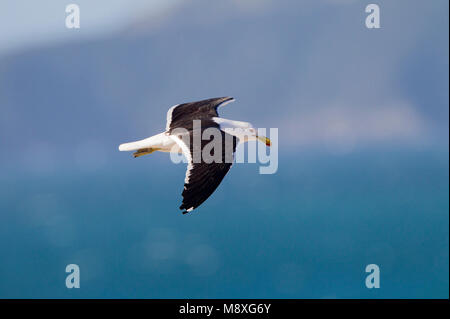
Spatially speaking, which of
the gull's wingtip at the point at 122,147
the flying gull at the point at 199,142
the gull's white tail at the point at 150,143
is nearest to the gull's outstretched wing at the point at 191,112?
the flying gull at the point at 199,142

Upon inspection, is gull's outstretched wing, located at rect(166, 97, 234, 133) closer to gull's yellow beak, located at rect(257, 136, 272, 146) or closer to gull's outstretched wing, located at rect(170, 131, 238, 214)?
gull's yellow beak, located at rect(257, 136, 272, 146)

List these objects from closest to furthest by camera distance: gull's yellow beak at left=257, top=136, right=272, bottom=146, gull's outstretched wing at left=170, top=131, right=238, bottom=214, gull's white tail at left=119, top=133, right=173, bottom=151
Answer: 1. gull's outstretched wing at left=170, top=131, right=238, bottom=214
2. gull's white tail at left=119, top=133, right=173, bottom=151
3. gull's yellow beak at left=257, top=136, right=272, bottom=146

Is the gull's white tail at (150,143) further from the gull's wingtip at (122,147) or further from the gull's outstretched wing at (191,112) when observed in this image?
the gull's outstretched wing at (191,112)

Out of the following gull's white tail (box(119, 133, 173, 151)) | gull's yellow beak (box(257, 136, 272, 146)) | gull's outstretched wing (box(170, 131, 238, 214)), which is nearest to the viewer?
gull's outstretched wing (box(170, 131, 238, 214))

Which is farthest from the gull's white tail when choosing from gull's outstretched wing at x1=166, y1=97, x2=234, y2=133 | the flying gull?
gull's outstretched wing at x1=166, y1=97, x2=234, y2=133

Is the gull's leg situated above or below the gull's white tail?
below

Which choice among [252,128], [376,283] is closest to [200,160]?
[252,128]

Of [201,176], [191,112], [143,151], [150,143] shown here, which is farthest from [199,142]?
[191,112]
